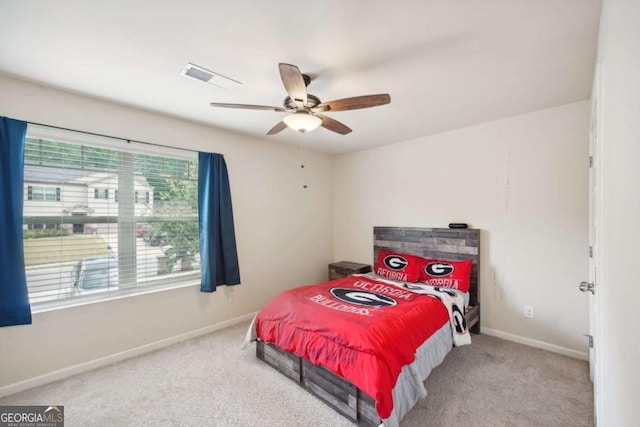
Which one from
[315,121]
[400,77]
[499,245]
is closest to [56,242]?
[315,121]

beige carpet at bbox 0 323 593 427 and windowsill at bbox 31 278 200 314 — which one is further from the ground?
windowsill at bbox 31 278 200 314

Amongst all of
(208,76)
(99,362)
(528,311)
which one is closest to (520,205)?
(528,311)

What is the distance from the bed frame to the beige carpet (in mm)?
90

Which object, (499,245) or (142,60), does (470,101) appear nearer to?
(499,245)

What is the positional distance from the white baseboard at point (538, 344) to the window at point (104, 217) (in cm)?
353

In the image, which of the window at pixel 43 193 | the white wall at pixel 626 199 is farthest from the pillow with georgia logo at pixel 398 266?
the window at pixel 43 193

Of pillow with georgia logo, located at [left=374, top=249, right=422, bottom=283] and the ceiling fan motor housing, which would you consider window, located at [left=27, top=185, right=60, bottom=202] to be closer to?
the ceiling fan motor housing

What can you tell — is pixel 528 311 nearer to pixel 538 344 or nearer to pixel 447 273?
pixel 538 344

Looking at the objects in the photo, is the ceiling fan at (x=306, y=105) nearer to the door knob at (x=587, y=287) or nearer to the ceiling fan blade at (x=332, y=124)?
the ceiling fan blade at (x=332, y=124)

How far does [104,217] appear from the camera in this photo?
8.59ft

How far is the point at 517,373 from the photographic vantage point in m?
2.39

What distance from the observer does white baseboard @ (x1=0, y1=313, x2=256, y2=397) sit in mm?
2177

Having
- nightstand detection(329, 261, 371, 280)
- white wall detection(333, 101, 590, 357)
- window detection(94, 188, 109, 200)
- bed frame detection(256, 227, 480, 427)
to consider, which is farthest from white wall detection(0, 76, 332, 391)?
white wall detection(333, 101, 590, 357)

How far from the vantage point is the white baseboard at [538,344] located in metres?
2.62
